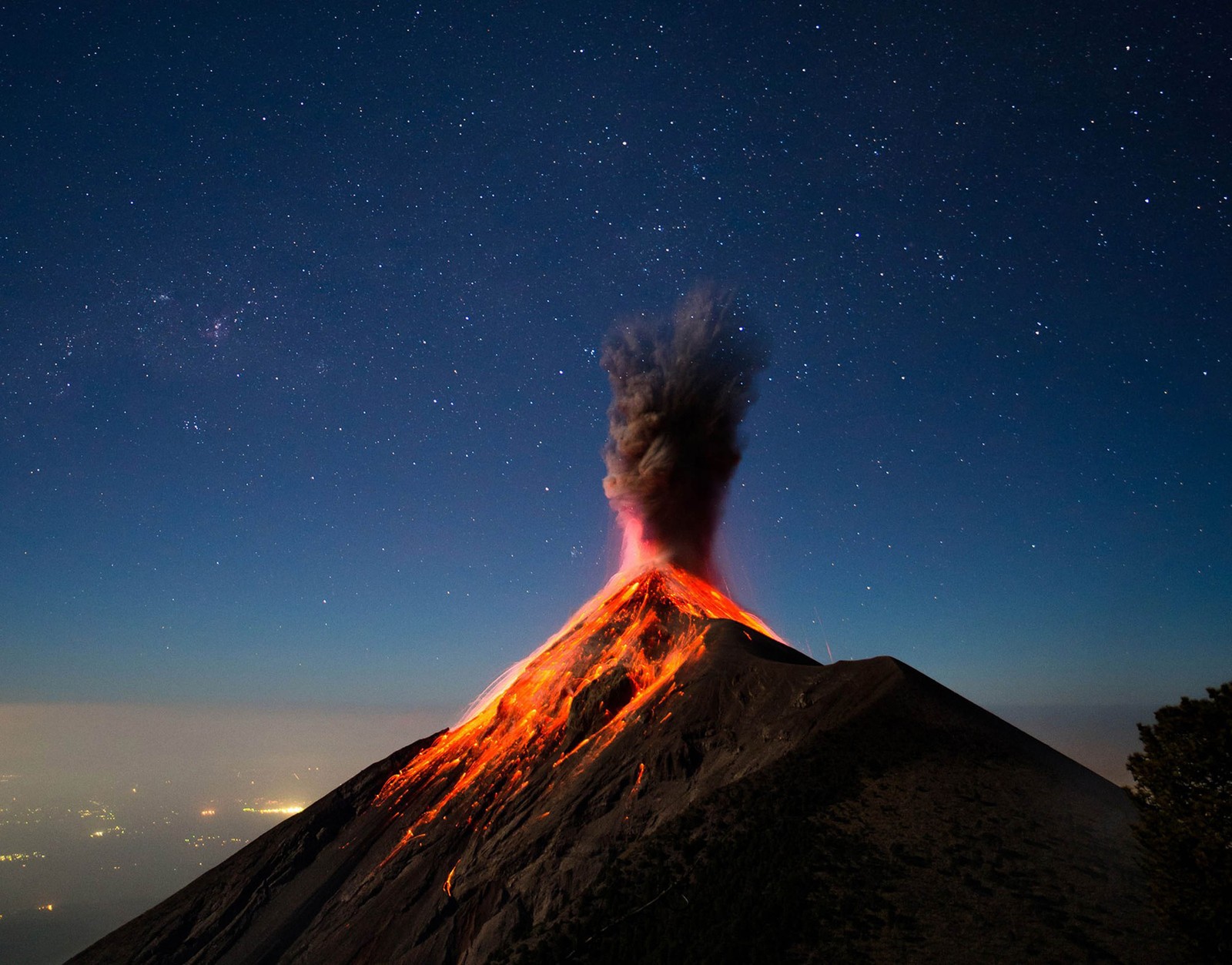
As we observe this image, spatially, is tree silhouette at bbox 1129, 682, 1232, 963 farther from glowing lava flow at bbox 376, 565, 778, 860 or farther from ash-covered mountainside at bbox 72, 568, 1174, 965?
glowing lava flow at bbox 376, 565, 778, 860

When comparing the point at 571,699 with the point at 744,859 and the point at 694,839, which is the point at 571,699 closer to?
the point at 694,839

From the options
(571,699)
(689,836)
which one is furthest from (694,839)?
(571,699)

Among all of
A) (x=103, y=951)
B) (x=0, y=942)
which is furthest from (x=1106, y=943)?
(x=0, y=942)

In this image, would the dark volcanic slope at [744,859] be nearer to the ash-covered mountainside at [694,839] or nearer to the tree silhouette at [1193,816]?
the ash-covered mountainside at [694,839]

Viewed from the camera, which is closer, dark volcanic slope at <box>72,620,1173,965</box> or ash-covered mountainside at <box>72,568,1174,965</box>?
dark volcanic slope at <box>72,620,1173,965</box>

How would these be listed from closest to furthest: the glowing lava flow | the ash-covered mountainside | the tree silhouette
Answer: the tree silhouette → the ash-covered mountainside → the glowing lava flow

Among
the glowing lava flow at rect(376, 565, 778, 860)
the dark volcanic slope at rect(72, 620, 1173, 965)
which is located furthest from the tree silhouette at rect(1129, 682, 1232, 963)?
the glowing lava flow at rect(376, 565, 778, 860)

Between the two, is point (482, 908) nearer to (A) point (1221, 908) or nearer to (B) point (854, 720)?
(B) point (854, 720)
